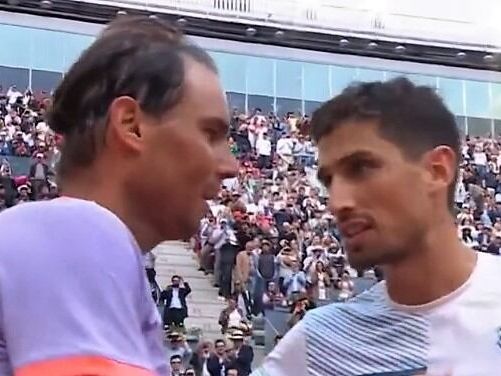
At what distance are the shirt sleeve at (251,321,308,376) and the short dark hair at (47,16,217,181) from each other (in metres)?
0.89

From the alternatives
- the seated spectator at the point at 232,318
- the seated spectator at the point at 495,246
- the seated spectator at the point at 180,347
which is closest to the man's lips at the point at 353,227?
the seated spectator at the point at 180,347

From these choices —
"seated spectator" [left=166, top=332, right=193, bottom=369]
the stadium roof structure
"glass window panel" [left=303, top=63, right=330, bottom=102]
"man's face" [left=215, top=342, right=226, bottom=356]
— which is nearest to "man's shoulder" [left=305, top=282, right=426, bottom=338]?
"seated spectator" [left=166, top=332, right=193, bottom=369]

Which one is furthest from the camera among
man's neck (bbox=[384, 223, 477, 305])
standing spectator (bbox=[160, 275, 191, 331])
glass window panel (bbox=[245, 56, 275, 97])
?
glass window panel (bbox=[245, 56, 275, 97])

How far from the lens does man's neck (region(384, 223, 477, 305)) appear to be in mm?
1836

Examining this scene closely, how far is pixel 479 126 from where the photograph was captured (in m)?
22.3

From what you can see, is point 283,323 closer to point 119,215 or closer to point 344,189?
point 344,189

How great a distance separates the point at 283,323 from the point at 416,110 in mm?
9766

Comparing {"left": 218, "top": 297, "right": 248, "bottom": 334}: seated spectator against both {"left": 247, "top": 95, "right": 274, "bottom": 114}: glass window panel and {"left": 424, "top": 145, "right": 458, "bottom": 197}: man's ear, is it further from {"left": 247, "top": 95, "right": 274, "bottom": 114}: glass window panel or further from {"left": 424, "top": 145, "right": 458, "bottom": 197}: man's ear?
{"left": 424, "top": 145, "right": 458, "bottom": 197}: man's ear

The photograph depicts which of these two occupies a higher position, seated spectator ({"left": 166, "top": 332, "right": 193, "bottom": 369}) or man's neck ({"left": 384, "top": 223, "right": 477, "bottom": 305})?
man's neck ({"left": 384, "top": 223, "right": 477, "bottom": 305})

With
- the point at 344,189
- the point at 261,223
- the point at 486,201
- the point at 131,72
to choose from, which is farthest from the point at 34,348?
the point at 486,201

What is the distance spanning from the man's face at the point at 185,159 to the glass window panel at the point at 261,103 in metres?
19.4

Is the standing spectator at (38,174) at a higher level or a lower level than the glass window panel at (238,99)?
lower

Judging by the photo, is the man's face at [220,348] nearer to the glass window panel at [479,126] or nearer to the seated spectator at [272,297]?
the seated spectator at [272,297]

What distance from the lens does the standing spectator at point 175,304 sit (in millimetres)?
11211
